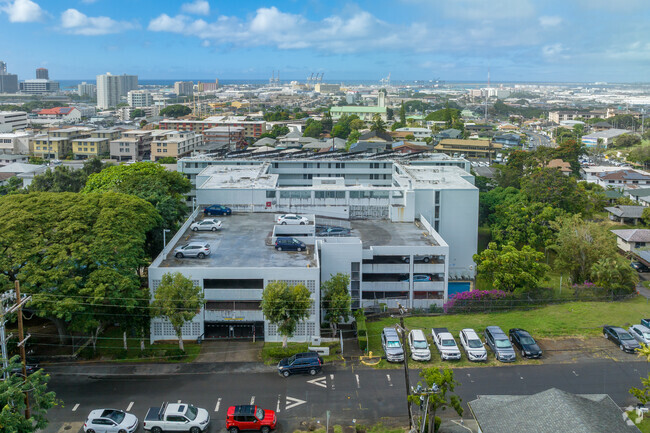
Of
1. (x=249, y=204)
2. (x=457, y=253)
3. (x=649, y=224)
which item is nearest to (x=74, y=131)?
(x=249, y=204)

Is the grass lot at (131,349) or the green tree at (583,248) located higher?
the green tree at (583,248)

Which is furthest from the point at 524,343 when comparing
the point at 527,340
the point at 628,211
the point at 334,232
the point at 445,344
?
the point at 628,211

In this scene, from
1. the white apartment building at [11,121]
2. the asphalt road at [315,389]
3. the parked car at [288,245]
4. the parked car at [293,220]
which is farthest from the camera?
the white apartment building at [11,121]

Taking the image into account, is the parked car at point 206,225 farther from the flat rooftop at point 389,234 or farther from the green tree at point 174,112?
the green tree at point 174,112

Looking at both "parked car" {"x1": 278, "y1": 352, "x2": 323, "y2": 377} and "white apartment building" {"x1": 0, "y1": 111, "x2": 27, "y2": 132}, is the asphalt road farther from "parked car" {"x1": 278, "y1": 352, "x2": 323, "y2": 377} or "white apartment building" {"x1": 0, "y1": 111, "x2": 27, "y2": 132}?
"white apartment building" {"x1": 0, "y1": 111, "x2": 27, "y2": 132}

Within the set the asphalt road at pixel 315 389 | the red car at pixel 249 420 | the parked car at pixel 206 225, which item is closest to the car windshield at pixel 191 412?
the asphalt road at pixel 315 389

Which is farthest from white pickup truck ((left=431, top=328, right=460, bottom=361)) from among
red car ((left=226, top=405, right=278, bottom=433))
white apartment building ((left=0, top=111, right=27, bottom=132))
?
white apartment building ((left=0, top=111, right=27, bottom=132))

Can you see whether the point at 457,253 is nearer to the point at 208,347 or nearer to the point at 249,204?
the point at 249,204
